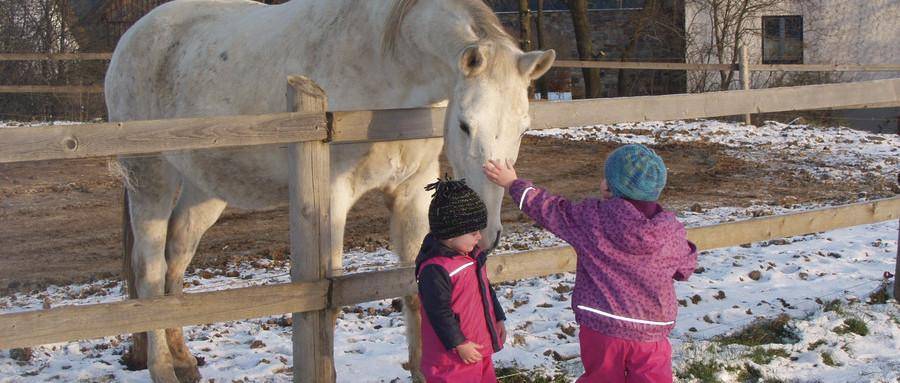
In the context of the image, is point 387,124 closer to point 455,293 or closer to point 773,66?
point 455,293

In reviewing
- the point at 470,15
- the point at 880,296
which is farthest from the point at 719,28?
the point at 470,15

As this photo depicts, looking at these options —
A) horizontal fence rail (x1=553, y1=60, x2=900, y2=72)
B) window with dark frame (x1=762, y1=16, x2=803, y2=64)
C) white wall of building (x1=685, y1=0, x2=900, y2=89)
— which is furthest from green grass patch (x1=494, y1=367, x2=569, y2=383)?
window with dark frame (x1=762, y1=16, x2=803, y2=64)

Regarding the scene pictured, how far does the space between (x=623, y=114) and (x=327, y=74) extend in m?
1.50

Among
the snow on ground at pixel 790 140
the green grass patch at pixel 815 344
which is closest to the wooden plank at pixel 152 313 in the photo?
the green grass patch at pixel 815 344

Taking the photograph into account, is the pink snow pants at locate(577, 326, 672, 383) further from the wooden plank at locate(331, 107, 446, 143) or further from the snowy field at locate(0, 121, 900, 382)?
the snowy field at locate(0, 121, 900, 382)

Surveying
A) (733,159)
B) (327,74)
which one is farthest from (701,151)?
(327,74)

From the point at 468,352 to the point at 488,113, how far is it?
0.94m

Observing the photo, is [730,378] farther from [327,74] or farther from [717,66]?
[717,66]

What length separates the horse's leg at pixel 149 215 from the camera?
5.10 metres

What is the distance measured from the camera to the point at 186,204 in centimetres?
546

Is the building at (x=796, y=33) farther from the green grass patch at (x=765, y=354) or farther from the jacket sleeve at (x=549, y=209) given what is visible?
the jacket sleeve at (x=549, y=209)

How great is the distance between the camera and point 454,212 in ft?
9.88

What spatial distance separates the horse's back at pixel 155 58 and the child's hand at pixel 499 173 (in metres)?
2.56

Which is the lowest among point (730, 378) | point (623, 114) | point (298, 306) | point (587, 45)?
point (730, 378)
